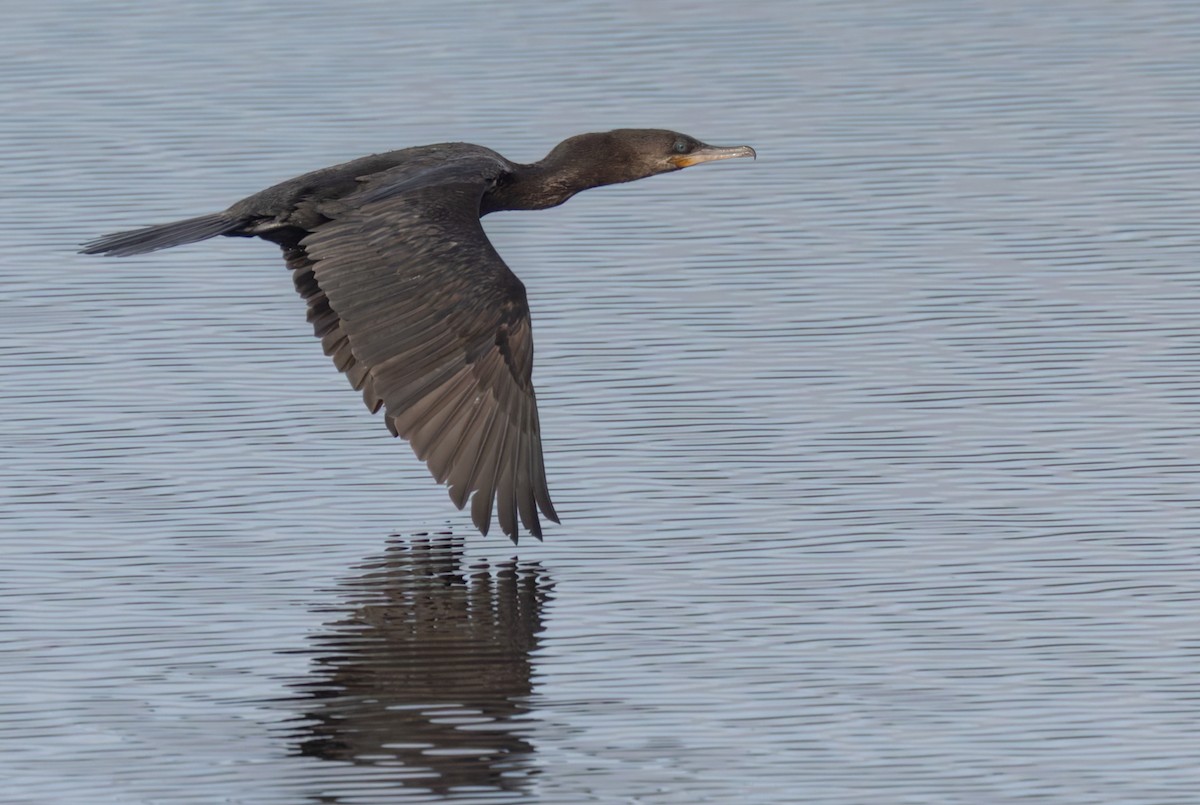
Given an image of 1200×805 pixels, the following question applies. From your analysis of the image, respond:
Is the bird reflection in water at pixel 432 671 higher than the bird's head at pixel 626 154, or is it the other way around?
the bird's head at pixel 626 154

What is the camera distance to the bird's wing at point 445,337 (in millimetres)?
8547

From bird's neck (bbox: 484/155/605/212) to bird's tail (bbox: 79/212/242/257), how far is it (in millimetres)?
1182

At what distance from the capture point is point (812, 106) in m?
16.0

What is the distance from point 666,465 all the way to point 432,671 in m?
2.24

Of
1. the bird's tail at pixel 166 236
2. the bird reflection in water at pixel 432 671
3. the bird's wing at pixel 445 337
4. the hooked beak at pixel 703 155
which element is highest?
the hooked beak at pixel 703 155

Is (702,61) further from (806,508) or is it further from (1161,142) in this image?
(806,508)

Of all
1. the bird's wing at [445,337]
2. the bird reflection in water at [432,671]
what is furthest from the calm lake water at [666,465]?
the bird's wing at [445,337]

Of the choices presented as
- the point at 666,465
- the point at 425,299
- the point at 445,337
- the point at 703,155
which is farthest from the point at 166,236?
the point at 703,155

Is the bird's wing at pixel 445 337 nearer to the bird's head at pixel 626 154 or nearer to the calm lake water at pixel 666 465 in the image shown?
the calm lake water at pixel 666 465

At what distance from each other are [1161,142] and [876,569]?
6830mm

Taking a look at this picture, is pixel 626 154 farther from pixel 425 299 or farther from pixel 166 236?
pixel 425 299

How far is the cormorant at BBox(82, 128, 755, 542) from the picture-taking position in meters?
8.59

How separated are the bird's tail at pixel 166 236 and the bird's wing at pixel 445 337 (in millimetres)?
554

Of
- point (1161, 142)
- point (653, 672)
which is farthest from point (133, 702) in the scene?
point (1161, 142)
